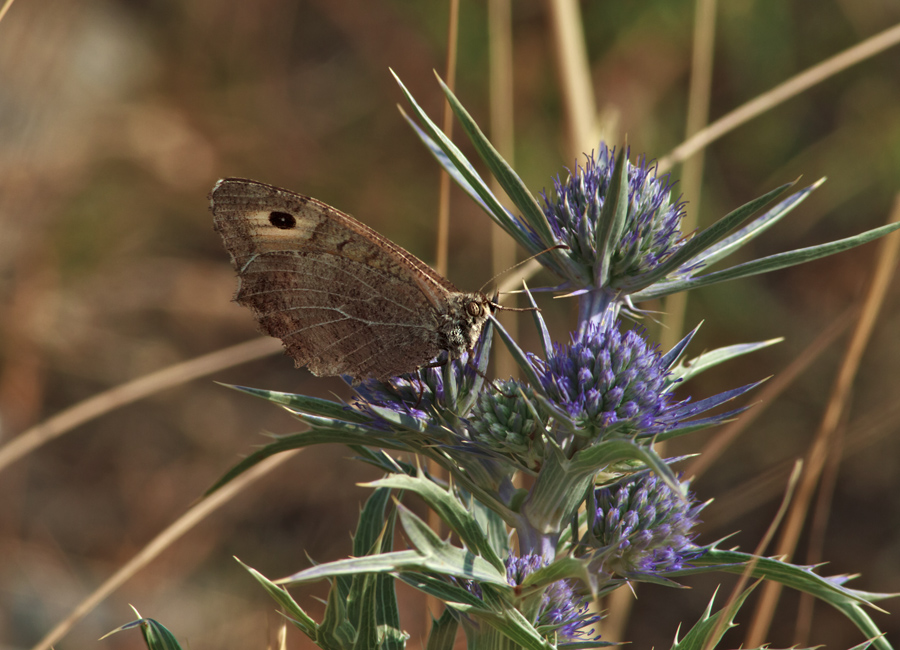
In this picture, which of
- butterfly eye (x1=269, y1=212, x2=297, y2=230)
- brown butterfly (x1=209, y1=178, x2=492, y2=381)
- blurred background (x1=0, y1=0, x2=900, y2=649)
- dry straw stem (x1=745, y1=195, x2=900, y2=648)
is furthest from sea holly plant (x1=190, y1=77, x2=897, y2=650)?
blurred background (x1=0, y1=0, x2=900, y2=649)

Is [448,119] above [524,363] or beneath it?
above

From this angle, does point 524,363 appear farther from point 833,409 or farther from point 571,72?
point 571,72

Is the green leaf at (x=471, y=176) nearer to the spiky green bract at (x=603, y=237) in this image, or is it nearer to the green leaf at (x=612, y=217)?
the spiky green bract at (x=603, y=237)

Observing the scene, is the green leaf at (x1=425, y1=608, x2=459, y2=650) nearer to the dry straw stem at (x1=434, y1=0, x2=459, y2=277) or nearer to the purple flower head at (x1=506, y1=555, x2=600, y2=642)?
the purple flower head at (x1=506, y1=555, x2=600, y2=642)

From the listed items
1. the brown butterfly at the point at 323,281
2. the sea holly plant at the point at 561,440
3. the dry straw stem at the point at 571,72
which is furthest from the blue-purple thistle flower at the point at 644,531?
the dry straw stem at the point at 571,72

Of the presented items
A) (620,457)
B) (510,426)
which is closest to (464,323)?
(510,426)

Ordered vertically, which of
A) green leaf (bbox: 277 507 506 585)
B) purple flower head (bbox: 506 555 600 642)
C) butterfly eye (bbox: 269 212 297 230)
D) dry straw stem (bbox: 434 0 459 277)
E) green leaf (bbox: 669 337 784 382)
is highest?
dry straw stem (bbox: 434 0 459 277)
